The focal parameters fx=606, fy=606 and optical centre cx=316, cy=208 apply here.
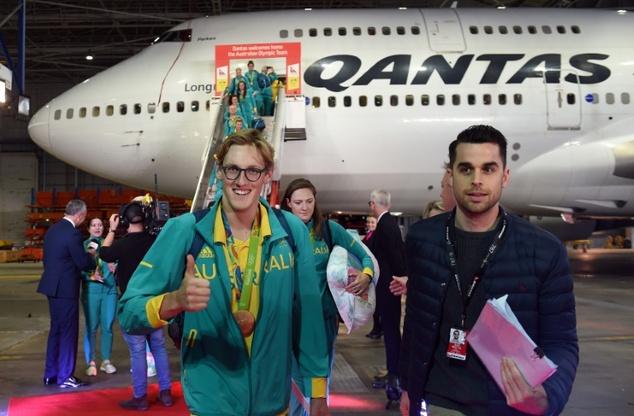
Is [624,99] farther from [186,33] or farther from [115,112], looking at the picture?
[115,112]

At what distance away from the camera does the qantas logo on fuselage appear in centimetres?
1254

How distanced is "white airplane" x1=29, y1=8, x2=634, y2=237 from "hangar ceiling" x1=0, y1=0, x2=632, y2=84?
29.6ft

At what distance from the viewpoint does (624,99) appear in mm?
12719

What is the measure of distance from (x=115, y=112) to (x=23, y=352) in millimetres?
6930

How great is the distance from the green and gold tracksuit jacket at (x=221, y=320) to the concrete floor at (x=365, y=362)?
8.12 ft

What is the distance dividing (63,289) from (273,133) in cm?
604

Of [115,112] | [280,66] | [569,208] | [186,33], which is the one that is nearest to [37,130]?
[115,112]

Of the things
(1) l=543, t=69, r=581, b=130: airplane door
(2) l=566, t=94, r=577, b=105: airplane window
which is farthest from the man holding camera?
(2) l=566, t=94, r=577, b=105: airplane window

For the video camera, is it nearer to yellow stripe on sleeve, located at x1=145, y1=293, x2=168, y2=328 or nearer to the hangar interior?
yellow stripe on sleeve, located at x1=145, y1=293, x2=168, y2=328

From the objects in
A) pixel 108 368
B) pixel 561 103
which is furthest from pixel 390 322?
pixel 561 103

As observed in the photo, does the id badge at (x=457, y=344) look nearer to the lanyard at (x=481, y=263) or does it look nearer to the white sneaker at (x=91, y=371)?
the lanyard at (x=481, y=263)

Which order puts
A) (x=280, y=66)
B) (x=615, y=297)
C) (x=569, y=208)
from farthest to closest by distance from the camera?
(x=569, y=208), (x=280, y=66), (x=615, y=297)

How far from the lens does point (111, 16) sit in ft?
82.3

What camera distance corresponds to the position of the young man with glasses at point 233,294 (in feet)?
7.19
